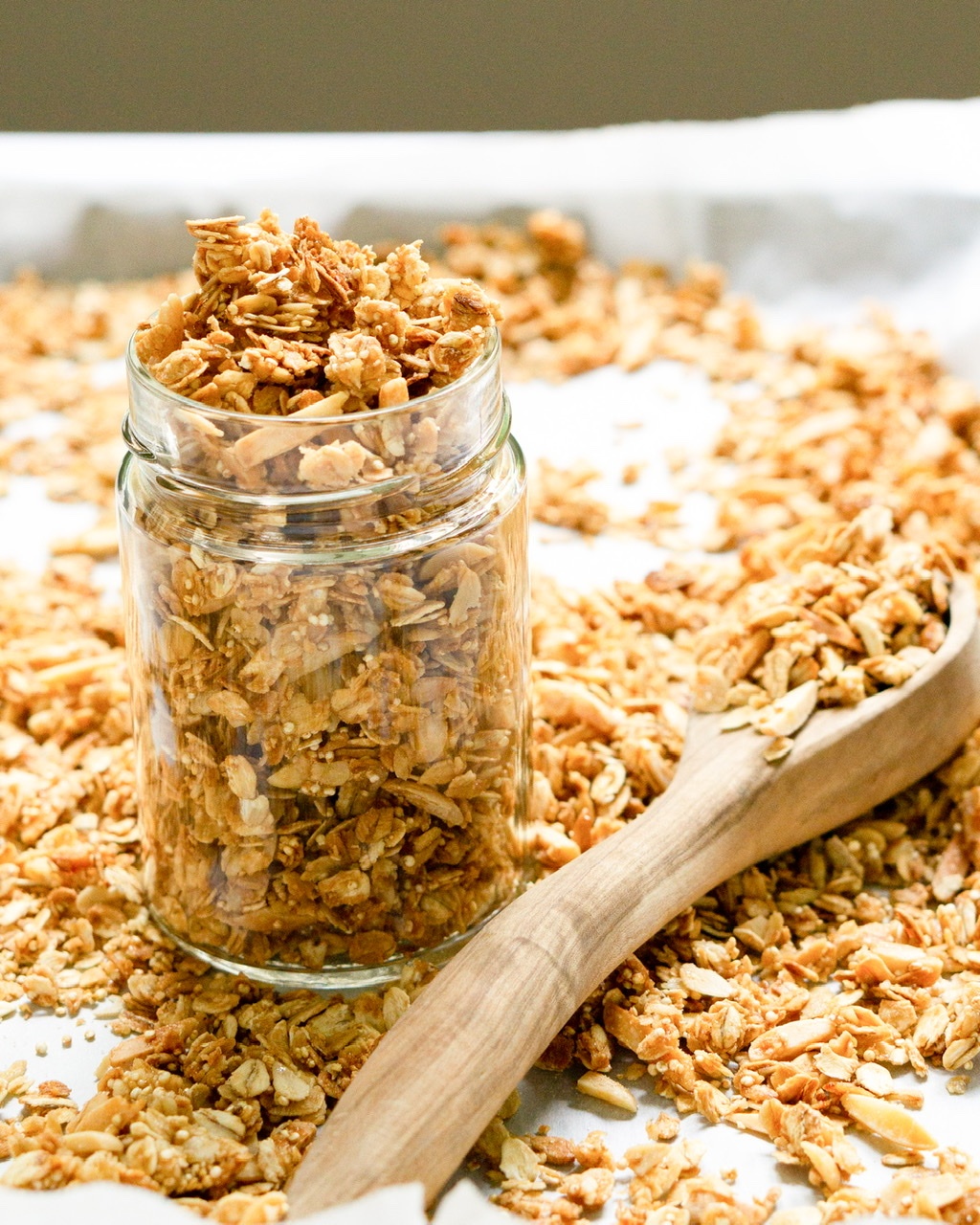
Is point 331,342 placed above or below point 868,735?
above

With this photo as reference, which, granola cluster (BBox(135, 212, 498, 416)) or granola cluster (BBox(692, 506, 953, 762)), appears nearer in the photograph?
granola cluster (BBox(135, 212, 498, 416))

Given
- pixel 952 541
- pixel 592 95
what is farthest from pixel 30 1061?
pixel 592 95

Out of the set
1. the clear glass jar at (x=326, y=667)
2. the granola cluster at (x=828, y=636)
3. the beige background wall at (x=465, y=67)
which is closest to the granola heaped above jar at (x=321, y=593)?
the clear glass jar at (x=326, y=667)

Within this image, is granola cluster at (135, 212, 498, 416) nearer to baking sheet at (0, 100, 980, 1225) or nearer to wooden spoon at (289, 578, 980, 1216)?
wooden spoon at (289, 578, 980, 1216)

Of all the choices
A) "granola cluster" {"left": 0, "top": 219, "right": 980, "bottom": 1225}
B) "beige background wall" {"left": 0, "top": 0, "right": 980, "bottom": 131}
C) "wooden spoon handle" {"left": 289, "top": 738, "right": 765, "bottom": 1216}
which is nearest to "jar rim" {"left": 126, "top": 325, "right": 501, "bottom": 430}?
"granola cluster" {"left": 0, "top": 219, "right": 980, "bottom": 1225}

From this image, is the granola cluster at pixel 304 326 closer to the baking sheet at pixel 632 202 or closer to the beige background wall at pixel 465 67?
the baking sheet at pixel 632 202

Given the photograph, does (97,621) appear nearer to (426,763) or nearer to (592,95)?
(426,763)

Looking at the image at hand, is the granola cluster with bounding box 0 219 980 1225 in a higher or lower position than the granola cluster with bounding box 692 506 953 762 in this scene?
lower
